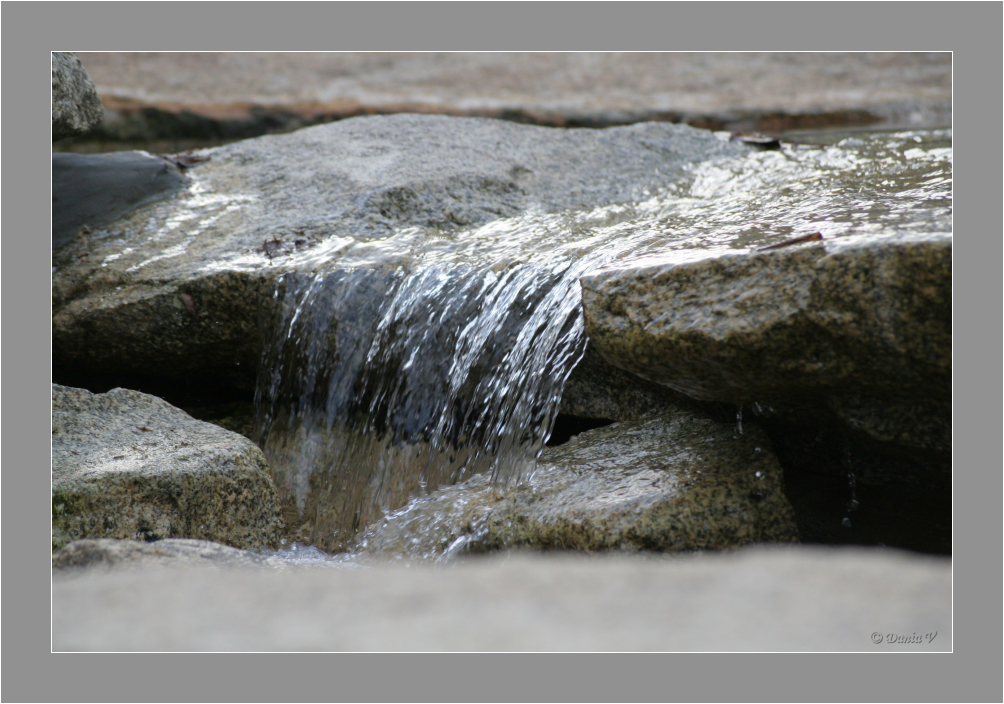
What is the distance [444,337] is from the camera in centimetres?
279

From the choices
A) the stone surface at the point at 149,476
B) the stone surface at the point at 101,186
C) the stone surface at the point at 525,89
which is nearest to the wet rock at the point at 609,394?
the stone surface at the point at 149,476

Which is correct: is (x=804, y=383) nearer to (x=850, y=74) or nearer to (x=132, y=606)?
(x=132, y=606)

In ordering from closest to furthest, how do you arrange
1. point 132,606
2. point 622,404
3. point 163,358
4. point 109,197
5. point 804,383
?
point 132,606 → point 804,383 → point 622,404 → point 163,358 → point 109,197

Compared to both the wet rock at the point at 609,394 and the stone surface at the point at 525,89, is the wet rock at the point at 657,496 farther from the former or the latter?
the stone surface at the point at 525,89

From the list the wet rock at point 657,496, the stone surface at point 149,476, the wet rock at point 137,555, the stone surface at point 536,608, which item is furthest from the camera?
the stone surface at point 149,476

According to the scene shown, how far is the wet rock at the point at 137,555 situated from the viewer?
1.69 m

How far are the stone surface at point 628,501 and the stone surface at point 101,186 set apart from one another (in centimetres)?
213

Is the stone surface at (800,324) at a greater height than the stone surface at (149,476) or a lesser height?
greater

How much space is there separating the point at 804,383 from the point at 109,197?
3227mm

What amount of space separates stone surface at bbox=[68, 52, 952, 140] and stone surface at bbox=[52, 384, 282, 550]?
4.59 m

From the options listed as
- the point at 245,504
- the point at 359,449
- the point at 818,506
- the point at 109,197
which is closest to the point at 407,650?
the point at 245,504

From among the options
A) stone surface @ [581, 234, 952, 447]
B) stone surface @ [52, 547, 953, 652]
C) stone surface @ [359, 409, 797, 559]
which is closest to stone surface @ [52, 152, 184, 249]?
stone surface @ [359, 409, 797, 559]

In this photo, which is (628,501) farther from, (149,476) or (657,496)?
(149,476)

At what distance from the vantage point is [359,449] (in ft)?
9.66
